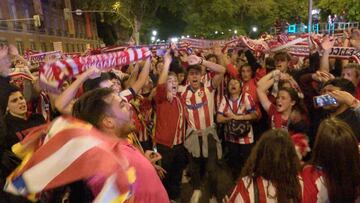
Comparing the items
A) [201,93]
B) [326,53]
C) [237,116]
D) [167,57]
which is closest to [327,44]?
[326,53]

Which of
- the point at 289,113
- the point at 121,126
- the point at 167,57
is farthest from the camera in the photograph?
the point at 167,57

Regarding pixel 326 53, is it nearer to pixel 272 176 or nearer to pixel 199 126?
pixel 199 126

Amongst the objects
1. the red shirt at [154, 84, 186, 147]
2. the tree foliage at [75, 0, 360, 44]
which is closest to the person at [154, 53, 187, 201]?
the red shirt at [154, 84, 186, 147]

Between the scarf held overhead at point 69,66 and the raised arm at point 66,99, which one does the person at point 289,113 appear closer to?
the scarf held overhead at point 69,66

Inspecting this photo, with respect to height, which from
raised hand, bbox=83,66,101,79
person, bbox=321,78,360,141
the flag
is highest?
raised hand, bbox=83,66,101,79

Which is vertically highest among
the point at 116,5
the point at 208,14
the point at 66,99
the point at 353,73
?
the point at 116,5

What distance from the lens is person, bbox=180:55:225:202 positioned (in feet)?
16.9

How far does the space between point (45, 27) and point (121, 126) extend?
126 feet

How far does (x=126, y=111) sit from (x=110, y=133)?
0.64 feet

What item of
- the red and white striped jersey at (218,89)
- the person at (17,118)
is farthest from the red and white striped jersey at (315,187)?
the red and white striped jersey at (218,89)

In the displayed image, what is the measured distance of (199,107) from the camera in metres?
5.21

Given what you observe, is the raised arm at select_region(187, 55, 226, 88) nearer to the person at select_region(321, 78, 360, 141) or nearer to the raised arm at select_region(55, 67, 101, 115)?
the person at select_region(321, 78, 360, 141)

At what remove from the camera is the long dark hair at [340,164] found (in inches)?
99.9

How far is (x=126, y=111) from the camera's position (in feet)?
7.66
